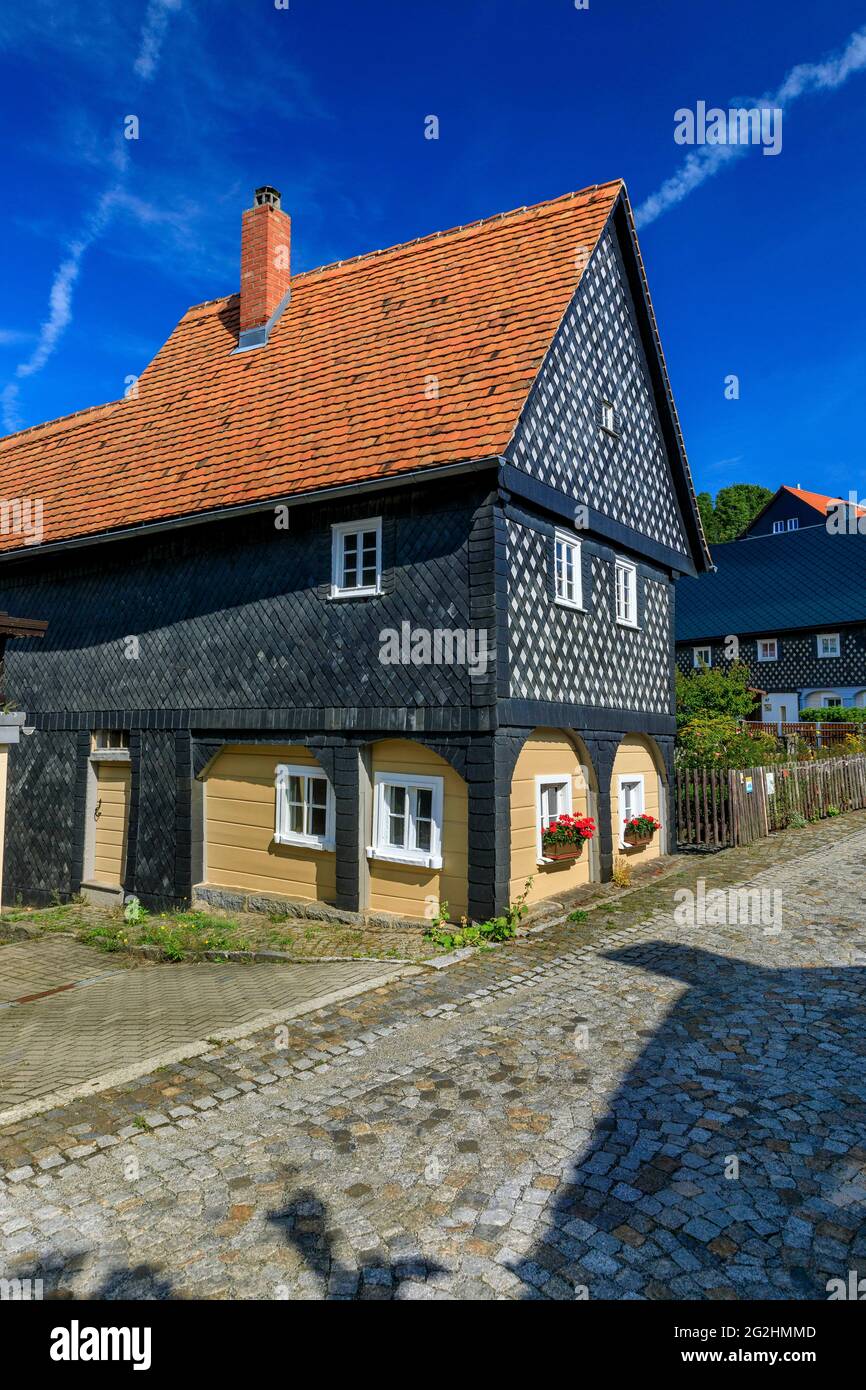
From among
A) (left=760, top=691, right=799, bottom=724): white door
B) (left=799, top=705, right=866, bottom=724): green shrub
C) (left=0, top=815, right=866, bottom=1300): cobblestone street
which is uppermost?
(left=760, top=691, right=799, bottom=724): white door

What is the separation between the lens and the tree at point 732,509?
66938 millimetres

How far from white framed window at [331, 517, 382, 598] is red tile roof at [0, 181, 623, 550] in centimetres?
77

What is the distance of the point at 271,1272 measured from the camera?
3.49 meters

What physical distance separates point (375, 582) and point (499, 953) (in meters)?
4.96

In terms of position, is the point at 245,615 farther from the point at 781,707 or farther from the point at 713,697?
the point at 781,707

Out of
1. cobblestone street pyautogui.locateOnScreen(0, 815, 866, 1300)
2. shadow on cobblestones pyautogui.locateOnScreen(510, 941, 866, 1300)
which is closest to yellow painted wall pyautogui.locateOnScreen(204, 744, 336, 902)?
cobblestone street pyautogui.locateOnScreen(0, 815, 866, 1300)

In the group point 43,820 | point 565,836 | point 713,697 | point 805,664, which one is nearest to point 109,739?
point 43,820

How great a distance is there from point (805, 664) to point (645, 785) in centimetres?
2717

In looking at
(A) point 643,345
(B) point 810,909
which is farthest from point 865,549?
(B) point 810,909

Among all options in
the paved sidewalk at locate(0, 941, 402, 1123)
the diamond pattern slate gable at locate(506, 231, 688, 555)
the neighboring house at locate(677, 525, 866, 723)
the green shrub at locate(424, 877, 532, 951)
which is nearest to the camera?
the paved sidewalk at locate(0, 941, 402, 1123)

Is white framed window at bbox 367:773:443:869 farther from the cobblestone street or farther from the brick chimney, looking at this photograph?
the brick chimney

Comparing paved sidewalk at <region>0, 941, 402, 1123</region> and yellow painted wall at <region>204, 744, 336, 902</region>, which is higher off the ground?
yellow painted wall at <region>204, 744, 336, 902</region>

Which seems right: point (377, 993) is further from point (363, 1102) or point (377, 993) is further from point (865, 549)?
point (865, 549)

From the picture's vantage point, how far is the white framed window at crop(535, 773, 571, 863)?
1073 centimetres
